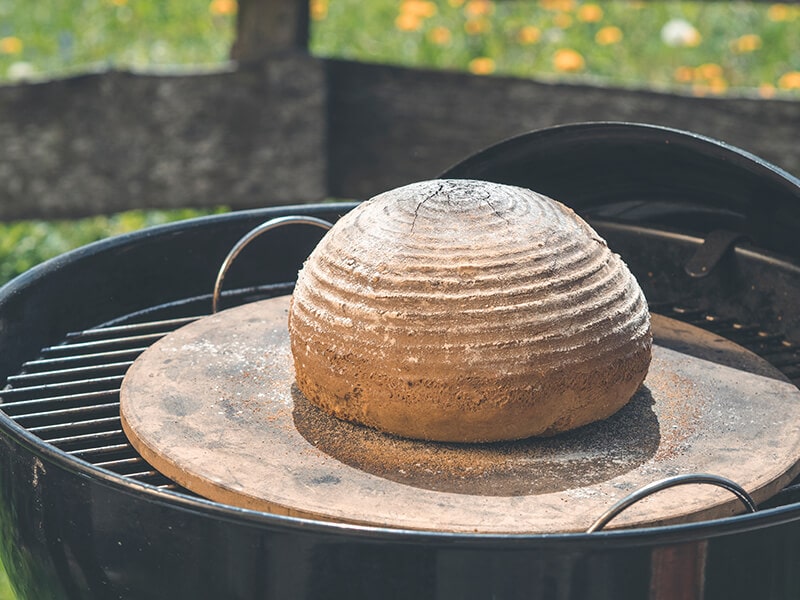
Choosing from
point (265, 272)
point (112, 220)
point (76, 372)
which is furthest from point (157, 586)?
point (112, 220)

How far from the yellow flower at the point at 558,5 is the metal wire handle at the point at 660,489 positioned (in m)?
5.88

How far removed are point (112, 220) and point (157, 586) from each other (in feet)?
14.7

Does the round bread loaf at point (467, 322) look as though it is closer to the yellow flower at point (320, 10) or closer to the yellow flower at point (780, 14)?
the yellow flower at point (320, 10)

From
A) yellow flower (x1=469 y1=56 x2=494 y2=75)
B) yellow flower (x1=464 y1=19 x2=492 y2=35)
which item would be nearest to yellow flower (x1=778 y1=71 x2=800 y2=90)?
yellow flower (x1=469 y1=56 x2=494 y2=75)

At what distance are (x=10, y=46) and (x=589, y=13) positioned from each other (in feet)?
12.3

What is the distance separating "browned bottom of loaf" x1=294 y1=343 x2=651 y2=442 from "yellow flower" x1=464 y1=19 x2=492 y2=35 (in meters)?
5.22

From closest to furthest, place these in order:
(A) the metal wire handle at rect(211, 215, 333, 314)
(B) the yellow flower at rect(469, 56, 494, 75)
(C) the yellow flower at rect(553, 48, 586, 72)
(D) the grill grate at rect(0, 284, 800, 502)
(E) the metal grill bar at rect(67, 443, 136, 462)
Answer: (E) the metal grill bar at rect(67, 443, 136, 462), (D) the grill grate at rect(0, 284, 800, 502), (A) the metal wire handle at rect(211, 215, 333, 314), (C) the yellow flower at rect(553, 48, 586, 72), (B) the yellow flower at rect(469, 56, 494, 75)

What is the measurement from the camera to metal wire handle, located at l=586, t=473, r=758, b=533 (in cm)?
179

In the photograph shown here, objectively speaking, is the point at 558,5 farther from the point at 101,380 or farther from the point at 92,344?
the point at 101,380

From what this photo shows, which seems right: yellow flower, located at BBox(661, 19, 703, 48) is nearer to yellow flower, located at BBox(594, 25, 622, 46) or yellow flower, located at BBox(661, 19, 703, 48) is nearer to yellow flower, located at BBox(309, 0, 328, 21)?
yellow flower, located at BBox(594, 25, 622, 46)

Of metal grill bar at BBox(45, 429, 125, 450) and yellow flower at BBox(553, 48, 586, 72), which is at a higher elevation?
yellow flower at BBox(553, 48, 586, 72)

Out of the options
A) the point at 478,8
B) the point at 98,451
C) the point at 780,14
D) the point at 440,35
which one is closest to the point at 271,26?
the point at 440,35

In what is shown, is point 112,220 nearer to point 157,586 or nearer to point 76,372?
point 76,372

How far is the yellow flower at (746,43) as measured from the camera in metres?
6.96
